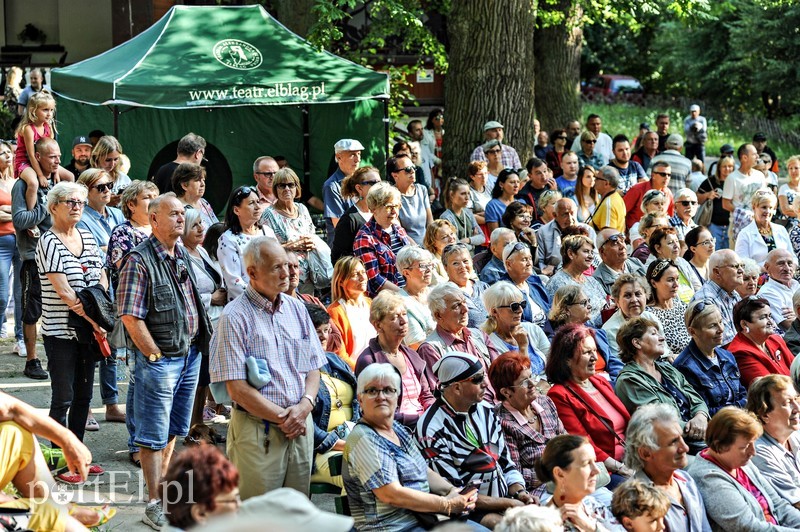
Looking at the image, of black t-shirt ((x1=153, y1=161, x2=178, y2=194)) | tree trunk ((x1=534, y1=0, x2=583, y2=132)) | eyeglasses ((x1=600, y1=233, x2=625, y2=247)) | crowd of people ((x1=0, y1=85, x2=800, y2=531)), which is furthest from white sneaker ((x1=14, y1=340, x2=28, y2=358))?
tree trunk ((x1=534, y1=0, x2=583, y2=132))

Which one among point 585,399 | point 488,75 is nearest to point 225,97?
point 488,75

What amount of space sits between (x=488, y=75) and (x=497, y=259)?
17.3 feet

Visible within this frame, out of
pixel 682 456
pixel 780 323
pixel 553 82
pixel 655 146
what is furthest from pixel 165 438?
pixel 553 82

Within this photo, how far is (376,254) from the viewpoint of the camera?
8.09 metres

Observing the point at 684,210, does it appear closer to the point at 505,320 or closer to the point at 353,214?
the point at 353,214

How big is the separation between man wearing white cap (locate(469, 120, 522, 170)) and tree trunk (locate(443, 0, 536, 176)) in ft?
1.00

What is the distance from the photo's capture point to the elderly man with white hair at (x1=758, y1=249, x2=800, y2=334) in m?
8.92

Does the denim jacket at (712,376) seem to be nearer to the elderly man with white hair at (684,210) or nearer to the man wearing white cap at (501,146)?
the elderly man with white hair at (684,210)

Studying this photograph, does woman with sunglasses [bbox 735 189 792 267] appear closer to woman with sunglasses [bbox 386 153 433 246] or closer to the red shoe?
woman with sunglasses [bbox 386 153 433 246]

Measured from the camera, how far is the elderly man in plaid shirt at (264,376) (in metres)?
5.50

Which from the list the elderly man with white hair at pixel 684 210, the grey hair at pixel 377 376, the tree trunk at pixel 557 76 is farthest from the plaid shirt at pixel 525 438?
the tree trunk at pixel 557 76

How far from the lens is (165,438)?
20.2ft

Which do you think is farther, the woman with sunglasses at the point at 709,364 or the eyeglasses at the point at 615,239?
the eyeglasses at the point at 615,239

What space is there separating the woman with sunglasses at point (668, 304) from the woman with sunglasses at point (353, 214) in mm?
2179
